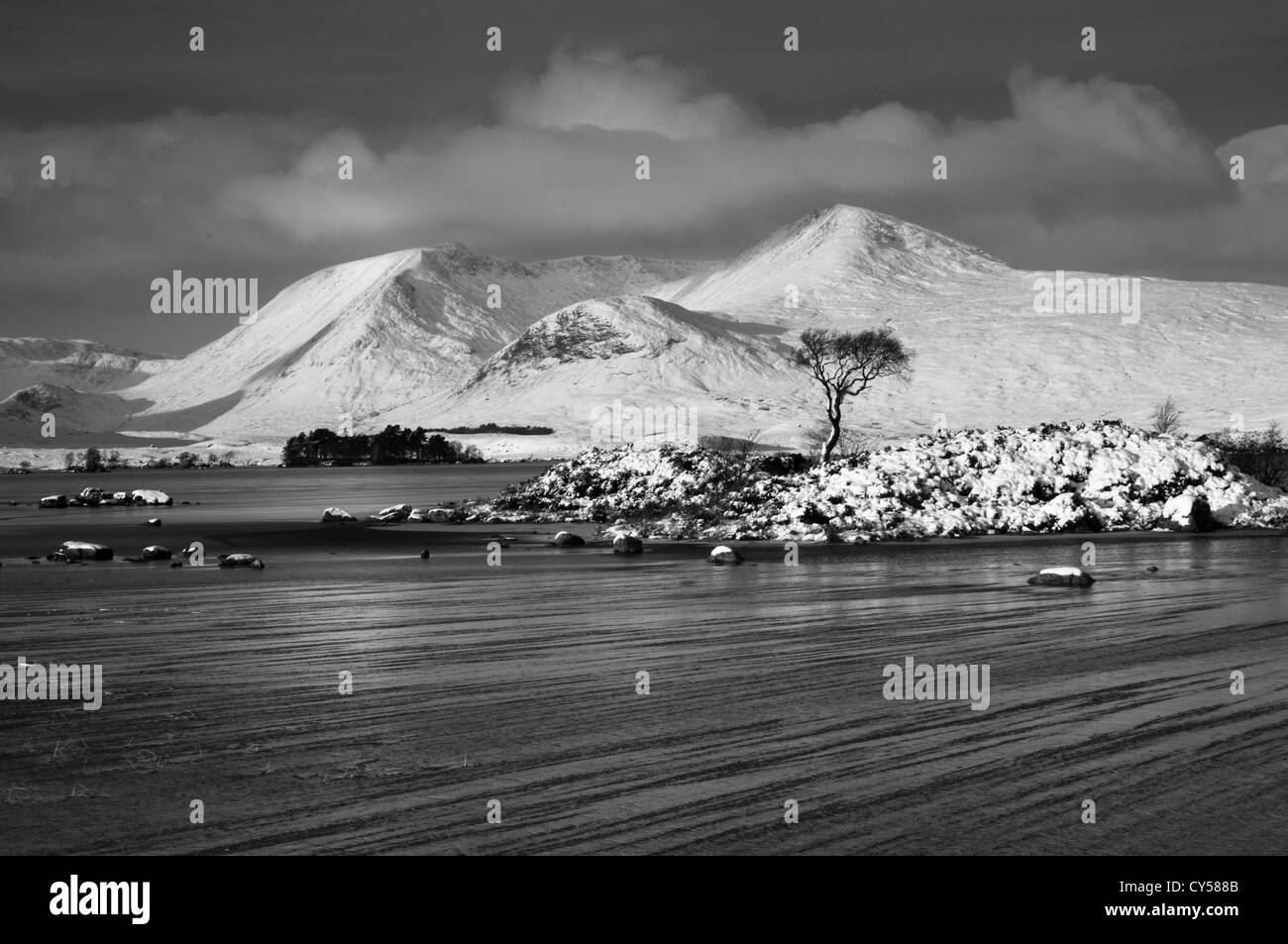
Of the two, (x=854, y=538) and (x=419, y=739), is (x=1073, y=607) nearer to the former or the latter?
(x=419, y=739)

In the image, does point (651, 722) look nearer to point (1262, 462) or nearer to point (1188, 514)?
point (1188, 514)

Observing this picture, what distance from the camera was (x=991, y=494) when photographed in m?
45.7

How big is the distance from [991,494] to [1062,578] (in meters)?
19.3

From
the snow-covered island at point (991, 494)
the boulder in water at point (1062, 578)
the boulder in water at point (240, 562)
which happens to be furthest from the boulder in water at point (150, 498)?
the boulder in water at point (1062, 578)

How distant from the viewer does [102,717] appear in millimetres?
13977

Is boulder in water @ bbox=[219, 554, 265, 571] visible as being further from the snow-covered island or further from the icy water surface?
the snow-covered island

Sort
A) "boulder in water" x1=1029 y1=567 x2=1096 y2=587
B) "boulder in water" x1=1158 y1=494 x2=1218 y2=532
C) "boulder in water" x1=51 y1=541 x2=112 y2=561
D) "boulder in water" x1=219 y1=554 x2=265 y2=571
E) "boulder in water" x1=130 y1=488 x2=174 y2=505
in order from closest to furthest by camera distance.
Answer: "boulder in water" x1=1029 y1=567 x2=1096 y2=587 < "boulder in water" x1=219 y1=554 x2=265 y2=571 < "boulder in water" x1=51 y1=541 x2=112 y2=561 < "boulder in water" x1=1158 y1=494 x2=1218 y2=532 < "boulder in water" x1=130 y1=488 x2=174 y2=505

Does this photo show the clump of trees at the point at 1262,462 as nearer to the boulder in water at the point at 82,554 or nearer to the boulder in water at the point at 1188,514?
the boulder in water at the point at 1188,514

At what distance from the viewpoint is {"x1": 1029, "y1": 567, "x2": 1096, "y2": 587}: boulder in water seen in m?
26.6

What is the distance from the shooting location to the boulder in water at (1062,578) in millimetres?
26594

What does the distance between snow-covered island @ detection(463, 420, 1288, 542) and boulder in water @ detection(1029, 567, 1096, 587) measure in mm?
13508

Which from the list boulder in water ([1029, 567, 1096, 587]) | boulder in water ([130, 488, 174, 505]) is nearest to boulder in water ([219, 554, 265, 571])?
boulder in water ([1029, 567, 1096, 587])

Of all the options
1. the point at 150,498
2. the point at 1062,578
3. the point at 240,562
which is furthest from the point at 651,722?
the point at 150,498
